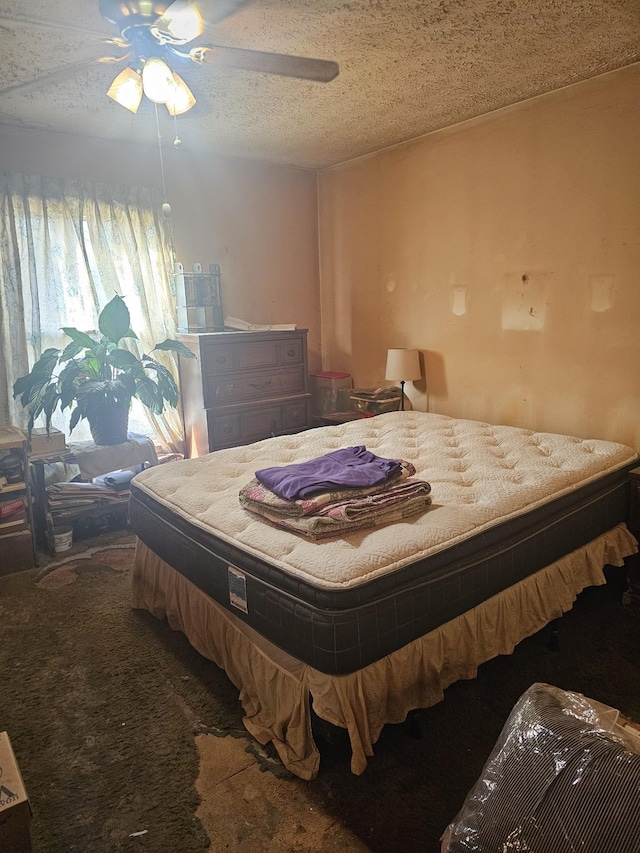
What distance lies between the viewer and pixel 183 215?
3770mm

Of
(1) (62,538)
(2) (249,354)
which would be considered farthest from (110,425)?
(2) (249,354)

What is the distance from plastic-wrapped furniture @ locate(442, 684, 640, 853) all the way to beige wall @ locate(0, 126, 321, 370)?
3.50 metres

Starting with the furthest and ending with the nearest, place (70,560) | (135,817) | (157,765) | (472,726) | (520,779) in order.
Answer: (70,560)
(472,726)
(157,765)
(135,817)
(520,779)

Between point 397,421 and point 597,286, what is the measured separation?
1248 millimetres

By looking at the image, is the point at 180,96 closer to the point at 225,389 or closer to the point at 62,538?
the point at 225,389

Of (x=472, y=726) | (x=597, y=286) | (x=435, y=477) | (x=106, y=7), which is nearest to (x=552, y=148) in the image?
(x=597, y=286)

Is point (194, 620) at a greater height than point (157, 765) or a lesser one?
greater

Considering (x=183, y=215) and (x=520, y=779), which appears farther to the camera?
(x=183, y=215)

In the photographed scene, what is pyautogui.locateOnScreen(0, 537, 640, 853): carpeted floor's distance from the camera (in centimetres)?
141

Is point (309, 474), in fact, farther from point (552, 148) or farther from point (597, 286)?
point (552, 148)

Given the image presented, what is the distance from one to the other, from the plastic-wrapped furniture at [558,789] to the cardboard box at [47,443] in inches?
110

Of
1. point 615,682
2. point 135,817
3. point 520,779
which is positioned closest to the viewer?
point 520,779

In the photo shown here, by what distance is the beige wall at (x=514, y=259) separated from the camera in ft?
8.89

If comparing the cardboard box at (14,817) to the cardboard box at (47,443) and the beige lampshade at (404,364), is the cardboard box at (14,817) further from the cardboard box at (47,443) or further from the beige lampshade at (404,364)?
the beige lampshade at (404,364)
